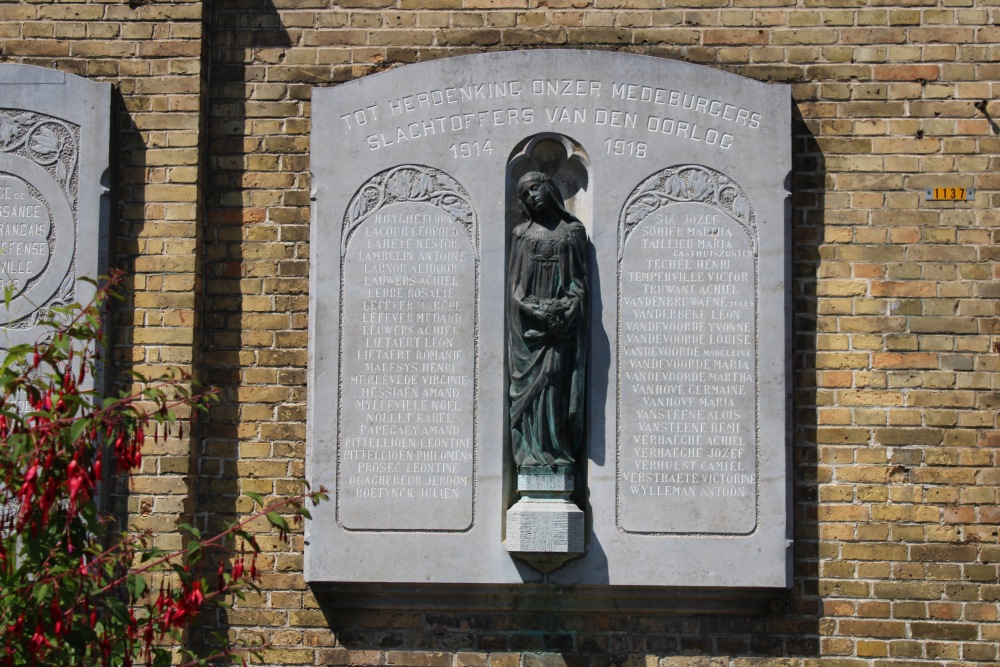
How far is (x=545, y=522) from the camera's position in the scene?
20.9 feet

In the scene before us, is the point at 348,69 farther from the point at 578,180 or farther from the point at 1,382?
the point at 1,382

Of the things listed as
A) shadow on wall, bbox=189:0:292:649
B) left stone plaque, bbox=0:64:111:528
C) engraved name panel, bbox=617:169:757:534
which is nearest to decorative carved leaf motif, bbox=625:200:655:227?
engraved name panel, bbox=617:169:757:534

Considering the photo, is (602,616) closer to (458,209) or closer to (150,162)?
(458,209)

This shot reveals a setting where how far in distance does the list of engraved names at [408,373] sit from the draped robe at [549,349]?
242mm

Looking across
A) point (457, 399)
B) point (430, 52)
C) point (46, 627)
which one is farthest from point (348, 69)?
point (46, 627)

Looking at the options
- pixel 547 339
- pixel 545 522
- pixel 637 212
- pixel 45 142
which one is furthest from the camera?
pixel 45 142

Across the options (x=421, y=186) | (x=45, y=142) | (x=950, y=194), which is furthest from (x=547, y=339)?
(x=45, y=142)

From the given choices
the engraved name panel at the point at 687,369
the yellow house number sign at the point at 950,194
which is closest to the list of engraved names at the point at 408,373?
the engraved name panel at the point at 687,369

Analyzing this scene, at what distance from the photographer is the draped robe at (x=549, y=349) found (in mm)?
6512

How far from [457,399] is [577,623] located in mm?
1251

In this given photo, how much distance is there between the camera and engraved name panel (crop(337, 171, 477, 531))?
6.57m

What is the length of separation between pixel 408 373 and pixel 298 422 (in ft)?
2.11

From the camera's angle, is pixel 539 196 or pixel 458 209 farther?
pixel 458 209

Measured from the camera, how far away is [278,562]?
22.1 ft
